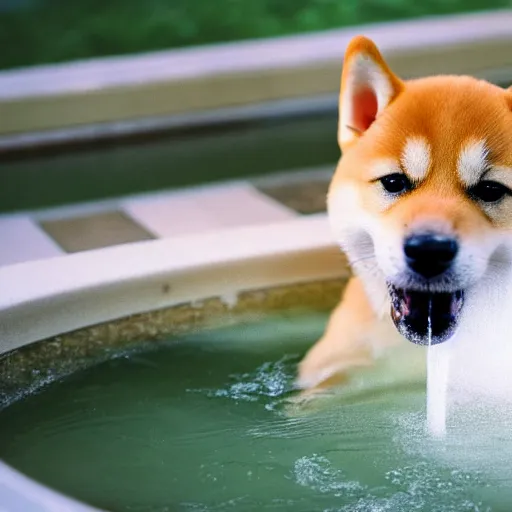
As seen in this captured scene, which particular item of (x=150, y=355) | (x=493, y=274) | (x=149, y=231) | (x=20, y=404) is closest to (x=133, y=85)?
(x=149, y=231)

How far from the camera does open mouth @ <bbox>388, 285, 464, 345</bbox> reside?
1488mm

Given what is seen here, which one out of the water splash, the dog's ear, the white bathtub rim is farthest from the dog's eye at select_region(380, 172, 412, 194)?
the white bathtub rim

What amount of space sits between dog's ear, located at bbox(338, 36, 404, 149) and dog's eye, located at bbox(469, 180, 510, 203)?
224 mm

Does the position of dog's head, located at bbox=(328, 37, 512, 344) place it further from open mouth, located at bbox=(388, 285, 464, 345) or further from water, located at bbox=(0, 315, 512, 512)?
water, located at bbox=(0, 315, 512, 512)

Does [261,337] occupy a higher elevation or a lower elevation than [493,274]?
lower

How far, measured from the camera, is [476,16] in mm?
3801

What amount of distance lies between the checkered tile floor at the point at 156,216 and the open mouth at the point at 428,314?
2.93ft

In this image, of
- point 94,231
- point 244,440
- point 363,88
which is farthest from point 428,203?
point 94,231

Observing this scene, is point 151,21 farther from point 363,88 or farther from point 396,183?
point 396,183

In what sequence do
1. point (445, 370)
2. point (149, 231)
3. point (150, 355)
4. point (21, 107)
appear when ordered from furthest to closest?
point (21, 107), point (149, 231), point (150, 355), point (445, 370)

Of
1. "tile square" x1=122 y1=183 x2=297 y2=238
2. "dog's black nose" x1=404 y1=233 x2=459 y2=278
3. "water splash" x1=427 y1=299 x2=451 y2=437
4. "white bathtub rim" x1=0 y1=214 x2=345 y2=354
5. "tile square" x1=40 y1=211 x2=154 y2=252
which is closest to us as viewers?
"dog's black nose" x1=404 y1=233 x2=459 y2=278

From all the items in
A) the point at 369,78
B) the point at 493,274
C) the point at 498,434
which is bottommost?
the point at 498,434

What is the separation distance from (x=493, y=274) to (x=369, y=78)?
0.39 m

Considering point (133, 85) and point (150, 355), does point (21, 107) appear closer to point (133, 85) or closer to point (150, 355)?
point (133, 85)
